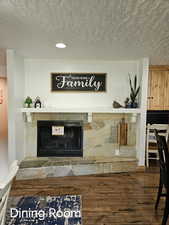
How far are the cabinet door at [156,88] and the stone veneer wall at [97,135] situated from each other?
0.82 meters

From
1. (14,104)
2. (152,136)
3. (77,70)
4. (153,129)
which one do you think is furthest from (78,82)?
(152,136)

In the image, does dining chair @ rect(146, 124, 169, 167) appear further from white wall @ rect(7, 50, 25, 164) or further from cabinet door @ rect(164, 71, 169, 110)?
white wall @ rect(7, 50, 25, 164)

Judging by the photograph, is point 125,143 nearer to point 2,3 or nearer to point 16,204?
point 16,204

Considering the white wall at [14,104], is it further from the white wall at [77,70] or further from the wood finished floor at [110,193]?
the wood finished floor at [110,193]

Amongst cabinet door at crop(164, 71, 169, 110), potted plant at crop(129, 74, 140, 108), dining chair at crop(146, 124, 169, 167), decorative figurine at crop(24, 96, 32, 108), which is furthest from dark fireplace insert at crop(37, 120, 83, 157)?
cabinet door at crop(164, 71, 169, 110)

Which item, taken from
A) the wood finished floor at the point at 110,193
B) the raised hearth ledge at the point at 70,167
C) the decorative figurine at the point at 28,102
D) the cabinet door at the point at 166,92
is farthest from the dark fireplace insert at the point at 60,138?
the cabinet door at the point at 166,92

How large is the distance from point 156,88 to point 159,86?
0.08 meters

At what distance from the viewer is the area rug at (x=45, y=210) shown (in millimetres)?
2115

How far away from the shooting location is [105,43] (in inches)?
109

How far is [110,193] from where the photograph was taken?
2752 millimetres

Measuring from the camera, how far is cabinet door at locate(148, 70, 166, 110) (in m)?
4.12

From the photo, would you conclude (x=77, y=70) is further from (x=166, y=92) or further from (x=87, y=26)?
(x=166, y=92)

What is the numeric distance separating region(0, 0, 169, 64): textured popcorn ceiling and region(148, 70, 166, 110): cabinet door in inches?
33.7

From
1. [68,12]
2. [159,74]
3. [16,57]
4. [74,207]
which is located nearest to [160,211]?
[74,207]
